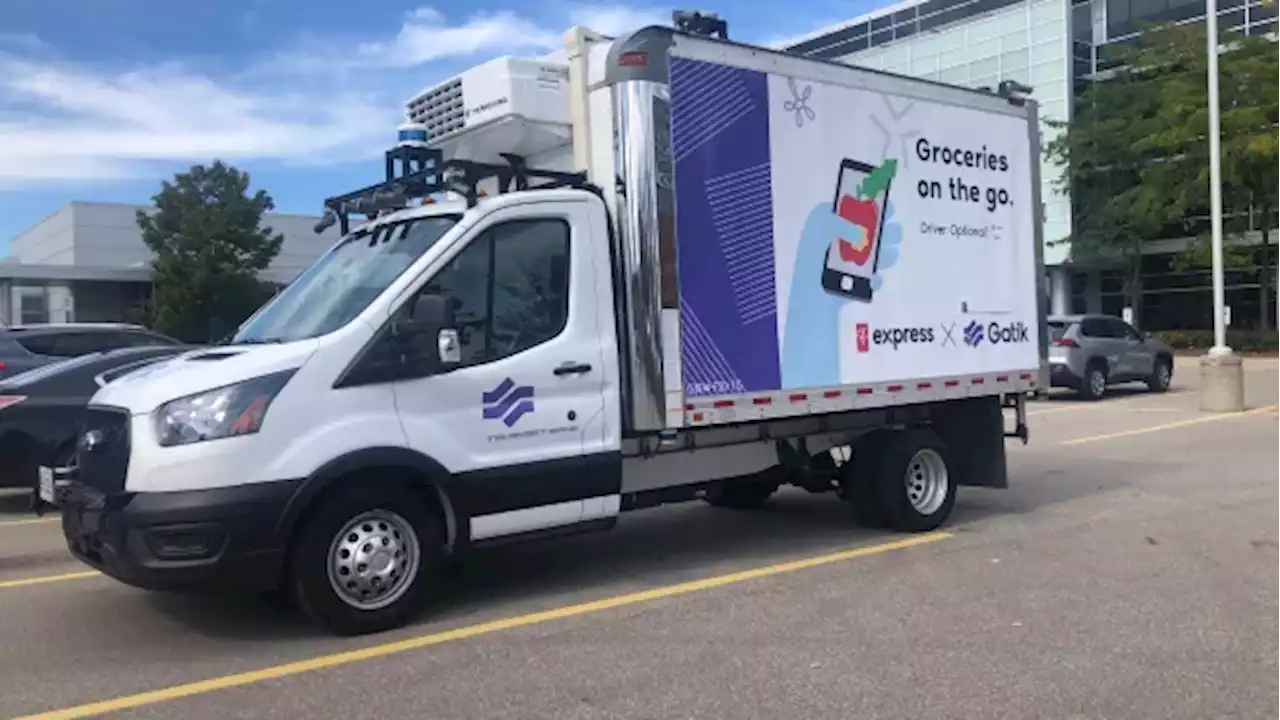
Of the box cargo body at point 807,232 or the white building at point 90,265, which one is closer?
the box cargo body at point 807,232

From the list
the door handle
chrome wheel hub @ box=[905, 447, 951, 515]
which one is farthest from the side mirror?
chrome wheel hub @ box=[905, 447, 951, 515]

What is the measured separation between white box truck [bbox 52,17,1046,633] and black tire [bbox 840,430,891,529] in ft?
0.07

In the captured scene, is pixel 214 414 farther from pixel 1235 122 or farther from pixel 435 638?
pixel 1235 122

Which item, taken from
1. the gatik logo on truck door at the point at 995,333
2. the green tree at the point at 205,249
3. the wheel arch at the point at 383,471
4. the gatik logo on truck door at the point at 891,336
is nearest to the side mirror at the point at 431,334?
the wheel arch at the point at 383,471

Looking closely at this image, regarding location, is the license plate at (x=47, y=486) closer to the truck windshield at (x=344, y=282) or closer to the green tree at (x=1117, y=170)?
the truck windshield at (x=344, y=282)

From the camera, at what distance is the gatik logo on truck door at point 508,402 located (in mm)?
6250

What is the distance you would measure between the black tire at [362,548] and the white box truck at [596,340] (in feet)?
0.05

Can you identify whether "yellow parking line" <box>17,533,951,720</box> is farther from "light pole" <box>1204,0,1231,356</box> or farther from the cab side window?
"light pole" <box>1204,0,1231,356</box>

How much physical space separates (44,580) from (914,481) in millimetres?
5876

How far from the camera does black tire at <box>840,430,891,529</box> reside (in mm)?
8352

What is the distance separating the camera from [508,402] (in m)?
6.31

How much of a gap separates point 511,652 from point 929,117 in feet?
16.5

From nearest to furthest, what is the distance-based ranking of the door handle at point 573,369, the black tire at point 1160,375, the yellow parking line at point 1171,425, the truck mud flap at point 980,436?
the door handle at point 573,369 < the truck mud flap at point 980,436 < the yellow parking line at point 1171,425 < the black tire at point 1160,375

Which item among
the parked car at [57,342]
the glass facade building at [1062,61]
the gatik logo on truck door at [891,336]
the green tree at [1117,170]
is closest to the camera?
the gatik logo on truck door at [891,336]
